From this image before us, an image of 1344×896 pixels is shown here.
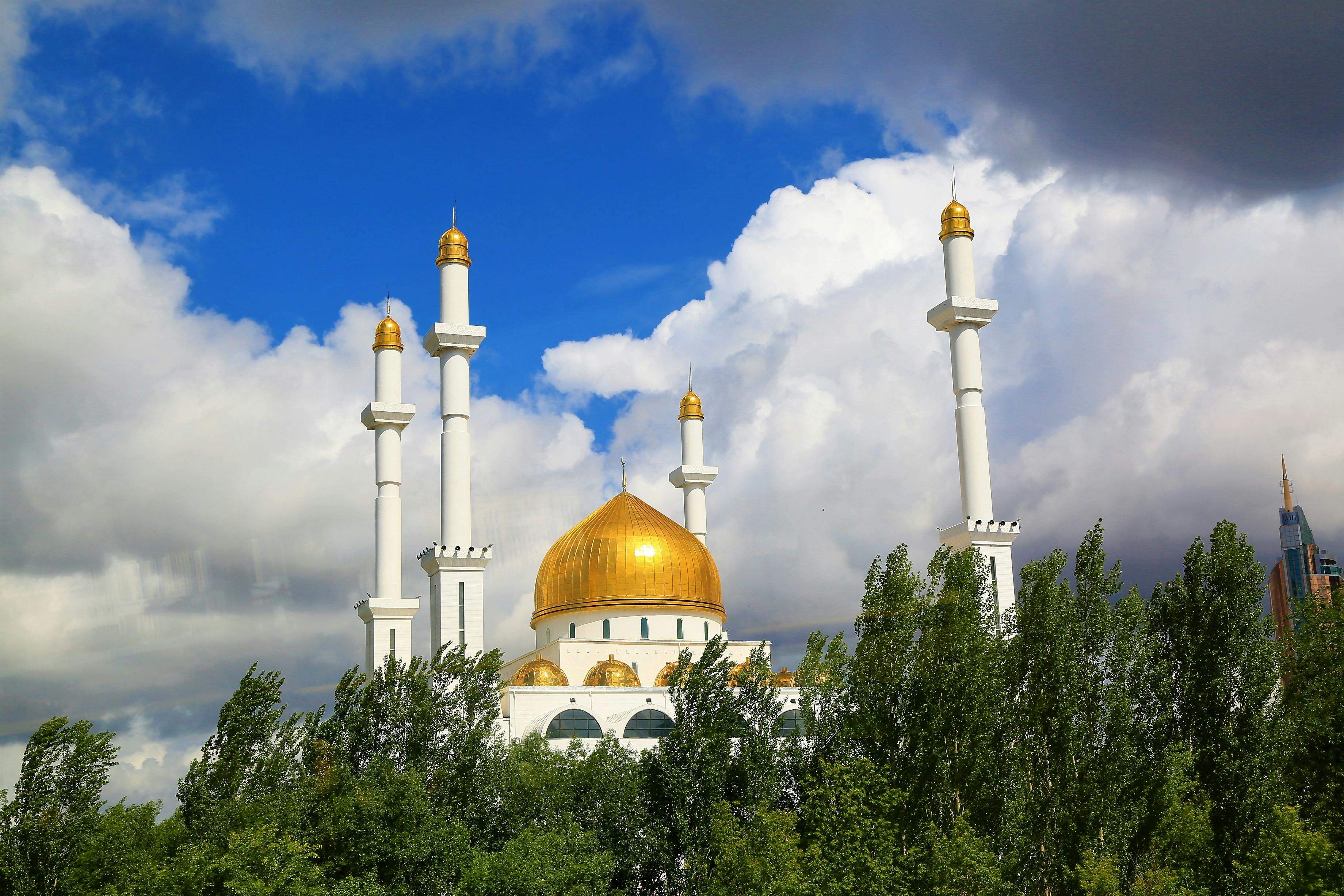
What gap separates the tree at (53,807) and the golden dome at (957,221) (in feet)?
93.7

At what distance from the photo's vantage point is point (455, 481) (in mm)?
41188

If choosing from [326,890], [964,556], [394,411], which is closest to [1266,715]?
[964,556]

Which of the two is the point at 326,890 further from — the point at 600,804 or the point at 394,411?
the point at 394,411

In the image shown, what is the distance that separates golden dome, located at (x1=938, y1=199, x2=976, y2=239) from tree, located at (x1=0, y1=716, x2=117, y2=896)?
2857 centimetres

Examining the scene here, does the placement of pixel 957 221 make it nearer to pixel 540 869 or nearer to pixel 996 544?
pixel 996 544

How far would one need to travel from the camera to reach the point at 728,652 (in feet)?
151

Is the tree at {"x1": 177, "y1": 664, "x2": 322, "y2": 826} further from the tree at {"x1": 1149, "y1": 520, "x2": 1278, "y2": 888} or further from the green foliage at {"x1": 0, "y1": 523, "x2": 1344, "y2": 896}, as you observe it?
the tree at {"x1": 1149, "y1": 520, "x2": 1278, "y2": 888}

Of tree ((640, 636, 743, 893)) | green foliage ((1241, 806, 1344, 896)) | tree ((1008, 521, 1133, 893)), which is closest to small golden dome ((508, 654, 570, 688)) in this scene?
tree ((640, 636, 743, 893))

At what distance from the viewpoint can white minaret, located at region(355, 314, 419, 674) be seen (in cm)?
4109

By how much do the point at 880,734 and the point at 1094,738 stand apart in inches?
161

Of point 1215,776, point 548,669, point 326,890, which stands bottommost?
point 326,890

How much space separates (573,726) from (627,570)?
25.7 feet

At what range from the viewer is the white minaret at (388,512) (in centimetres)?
4109

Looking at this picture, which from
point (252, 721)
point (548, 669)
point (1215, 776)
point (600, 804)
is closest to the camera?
point (1215, 776)
